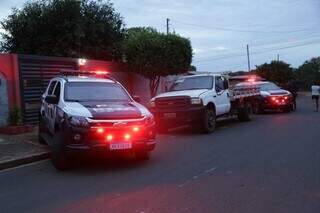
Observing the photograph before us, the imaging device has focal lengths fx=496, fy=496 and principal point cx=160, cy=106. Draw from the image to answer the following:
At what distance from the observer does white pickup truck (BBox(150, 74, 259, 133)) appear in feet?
51.2

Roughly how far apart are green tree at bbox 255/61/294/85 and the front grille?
41.2 metres

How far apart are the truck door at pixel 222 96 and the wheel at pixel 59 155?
8.08 meters

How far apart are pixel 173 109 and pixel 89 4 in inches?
465

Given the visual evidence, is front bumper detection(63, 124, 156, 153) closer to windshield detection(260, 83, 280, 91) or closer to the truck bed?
the truck bed

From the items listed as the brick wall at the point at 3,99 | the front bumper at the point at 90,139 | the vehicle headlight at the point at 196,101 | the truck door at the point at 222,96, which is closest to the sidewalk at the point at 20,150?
the brick wall at the point at 3,99

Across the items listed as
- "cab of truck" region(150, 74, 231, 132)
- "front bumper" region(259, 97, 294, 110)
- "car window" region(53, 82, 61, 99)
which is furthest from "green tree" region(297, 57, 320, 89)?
"car window" region(53, 82, 61, 99)

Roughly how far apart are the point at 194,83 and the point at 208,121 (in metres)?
2.00

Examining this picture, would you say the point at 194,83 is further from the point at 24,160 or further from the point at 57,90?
the point at 24,160

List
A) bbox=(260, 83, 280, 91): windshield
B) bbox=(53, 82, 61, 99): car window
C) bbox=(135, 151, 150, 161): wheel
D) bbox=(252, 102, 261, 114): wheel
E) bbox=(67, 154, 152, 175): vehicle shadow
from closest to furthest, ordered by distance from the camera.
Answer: bbox=(67, 154, 152, 175): vehicle shadow < bbox=(135, 151, 150, 161): wheel < bbox=(53, 82, 61, 99): car window < bbox=(252, 102, 261, 114): wheel < bbox=(260, 83, 280, 91): windshield

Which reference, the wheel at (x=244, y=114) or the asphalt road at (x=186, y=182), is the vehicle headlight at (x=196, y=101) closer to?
the asphalt road at (x=186, y=182)

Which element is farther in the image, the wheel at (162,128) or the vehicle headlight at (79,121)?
the wheel at (162,128)

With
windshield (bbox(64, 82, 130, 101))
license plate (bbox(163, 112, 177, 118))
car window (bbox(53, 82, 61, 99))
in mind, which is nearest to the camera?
windshield (bbox(64, 82, 130, 101))

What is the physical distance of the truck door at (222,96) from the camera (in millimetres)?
17094

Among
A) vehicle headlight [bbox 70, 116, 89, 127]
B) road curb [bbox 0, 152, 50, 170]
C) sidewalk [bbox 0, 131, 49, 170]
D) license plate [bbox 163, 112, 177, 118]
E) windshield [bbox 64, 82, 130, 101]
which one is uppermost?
windshield [bbox 64, 82, 130, 101]
